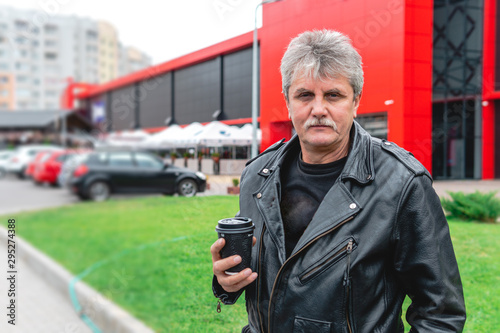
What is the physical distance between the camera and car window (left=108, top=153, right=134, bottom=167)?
1.68m

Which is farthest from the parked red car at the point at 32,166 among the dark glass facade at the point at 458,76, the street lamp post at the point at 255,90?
the dark glass facade at the point at 458,76

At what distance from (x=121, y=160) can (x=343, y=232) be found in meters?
1.00

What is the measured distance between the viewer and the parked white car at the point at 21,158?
1.97 meters

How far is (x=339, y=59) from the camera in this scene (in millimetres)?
1364

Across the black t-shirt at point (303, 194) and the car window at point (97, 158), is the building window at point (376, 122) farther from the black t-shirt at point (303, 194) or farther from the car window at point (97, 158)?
the car window at point (97, 158)

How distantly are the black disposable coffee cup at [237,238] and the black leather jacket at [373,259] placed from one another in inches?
5.1

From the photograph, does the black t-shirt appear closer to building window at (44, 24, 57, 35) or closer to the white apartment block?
the white apartment block

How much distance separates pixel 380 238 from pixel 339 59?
0.59 meters

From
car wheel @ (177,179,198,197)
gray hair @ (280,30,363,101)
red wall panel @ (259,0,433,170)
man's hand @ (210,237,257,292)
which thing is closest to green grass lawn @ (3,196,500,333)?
car wheel @ (177,179,198,197)

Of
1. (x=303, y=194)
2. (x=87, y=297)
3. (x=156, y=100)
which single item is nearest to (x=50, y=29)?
(x=156, y=100)

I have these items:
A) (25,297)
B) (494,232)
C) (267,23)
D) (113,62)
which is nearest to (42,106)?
(113,62)

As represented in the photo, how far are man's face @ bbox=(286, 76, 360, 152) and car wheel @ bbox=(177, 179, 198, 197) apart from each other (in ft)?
4.09

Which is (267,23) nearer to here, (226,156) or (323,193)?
(226,156)

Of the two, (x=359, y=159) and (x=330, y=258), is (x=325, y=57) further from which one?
(x=330, y=258)
